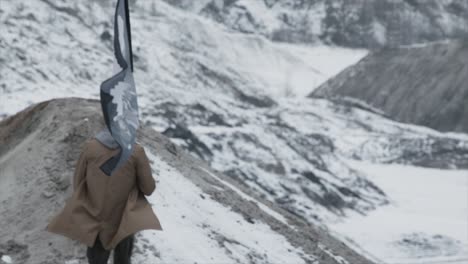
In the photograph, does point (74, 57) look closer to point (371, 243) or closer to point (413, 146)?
point (413, 146)

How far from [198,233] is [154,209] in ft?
1.53

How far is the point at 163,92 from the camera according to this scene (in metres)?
40.6

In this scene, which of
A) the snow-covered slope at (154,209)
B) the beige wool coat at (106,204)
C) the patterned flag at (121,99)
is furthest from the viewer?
the snow-covered slope at (154,209)

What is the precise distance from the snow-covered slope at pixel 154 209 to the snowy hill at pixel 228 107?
9.73 meters

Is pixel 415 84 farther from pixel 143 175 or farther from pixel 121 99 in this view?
pixel 121 99

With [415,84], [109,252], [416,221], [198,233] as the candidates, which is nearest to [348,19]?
[415,84]

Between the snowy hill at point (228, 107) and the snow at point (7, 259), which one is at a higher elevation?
the snow at point (7, 259)

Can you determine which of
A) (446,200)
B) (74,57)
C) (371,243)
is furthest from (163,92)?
(371,243)

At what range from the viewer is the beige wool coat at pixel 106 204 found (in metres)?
4.63

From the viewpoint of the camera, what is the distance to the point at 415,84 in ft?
170

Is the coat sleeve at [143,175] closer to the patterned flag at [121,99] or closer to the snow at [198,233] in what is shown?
the patterned flag at [121,99]

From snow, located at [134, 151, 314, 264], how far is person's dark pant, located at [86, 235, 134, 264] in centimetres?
165

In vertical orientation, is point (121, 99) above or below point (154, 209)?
above

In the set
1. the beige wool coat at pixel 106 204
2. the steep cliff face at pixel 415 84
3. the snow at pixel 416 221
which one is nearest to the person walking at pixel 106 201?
the beige wool coat at pixel 106 204
